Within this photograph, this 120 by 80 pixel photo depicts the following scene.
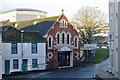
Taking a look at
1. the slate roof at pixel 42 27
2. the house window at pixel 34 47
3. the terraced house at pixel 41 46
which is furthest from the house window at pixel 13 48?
the slate roof at pixel 42 27

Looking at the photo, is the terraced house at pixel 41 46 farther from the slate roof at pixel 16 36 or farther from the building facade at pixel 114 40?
the building facade at pixel 114 40

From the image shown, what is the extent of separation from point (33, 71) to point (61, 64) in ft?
23.2

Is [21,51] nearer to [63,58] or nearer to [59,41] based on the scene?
[59,41]

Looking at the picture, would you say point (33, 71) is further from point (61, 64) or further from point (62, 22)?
point (62, 22)

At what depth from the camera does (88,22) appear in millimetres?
65312

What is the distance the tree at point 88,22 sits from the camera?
65.3m

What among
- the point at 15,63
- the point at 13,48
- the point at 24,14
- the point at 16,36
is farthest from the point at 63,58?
the point at 24,14

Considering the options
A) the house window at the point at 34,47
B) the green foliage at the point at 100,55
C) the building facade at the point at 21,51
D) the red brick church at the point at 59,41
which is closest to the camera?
the building facade at the point at 21,51

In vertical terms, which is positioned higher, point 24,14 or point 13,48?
point 24,14

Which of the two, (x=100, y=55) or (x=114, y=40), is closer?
(x=114, y=40)

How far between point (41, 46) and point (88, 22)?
64.7ft

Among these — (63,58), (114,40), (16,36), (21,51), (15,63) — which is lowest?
(15,63)

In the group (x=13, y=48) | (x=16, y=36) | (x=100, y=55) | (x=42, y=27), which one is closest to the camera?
(x=13, y=48)

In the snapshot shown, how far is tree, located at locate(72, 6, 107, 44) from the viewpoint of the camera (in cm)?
6531
